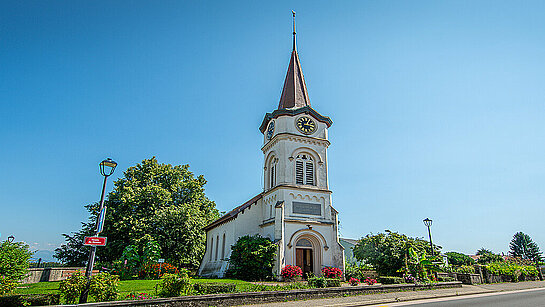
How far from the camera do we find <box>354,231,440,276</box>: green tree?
23531 millimetres

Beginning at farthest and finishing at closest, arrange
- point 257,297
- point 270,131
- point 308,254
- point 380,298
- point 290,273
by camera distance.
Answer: point 270,131 < point 308,254 < point 290,273 < point 380,298 < point 257,297

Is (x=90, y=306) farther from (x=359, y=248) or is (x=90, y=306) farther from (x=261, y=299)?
(x=359, y=248)

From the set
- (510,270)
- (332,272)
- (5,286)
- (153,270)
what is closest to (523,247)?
(510,270)

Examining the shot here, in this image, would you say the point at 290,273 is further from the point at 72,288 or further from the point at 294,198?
the point at 72,288

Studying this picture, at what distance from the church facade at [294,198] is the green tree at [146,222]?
3470 mm

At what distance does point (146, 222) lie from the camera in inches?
1282

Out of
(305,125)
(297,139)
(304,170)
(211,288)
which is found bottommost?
(211,288)

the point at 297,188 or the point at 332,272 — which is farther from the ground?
the point at 297,188

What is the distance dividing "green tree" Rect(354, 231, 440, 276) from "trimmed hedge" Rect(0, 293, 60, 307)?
2111 cm

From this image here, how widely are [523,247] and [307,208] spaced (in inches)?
4094

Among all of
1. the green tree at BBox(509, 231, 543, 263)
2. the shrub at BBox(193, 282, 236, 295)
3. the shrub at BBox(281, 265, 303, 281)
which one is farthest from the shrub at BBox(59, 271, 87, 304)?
the green tree at BBox(509, 231, 543, 263)

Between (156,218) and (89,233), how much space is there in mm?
8029

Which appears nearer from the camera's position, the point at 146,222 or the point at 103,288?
the point at 103,288

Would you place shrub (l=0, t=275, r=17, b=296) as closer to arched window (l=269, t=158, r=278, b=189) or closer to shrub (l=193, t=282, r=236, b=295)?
shrub (l=193, t=282, r=236, b=295)
